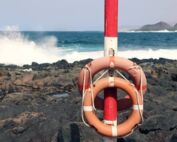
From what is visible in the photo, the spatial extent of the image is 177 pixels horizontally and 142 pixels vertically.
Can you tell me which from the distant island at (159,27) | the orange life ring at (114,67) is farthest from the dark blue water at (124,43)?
the distant island at (159,27)

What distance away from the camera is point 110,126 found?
4922 millimetres

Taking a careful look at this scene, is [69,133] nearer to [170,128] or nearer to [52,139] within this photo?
[52,139]

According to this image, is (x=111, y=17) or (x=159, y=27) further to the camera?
(x=159, y=27)

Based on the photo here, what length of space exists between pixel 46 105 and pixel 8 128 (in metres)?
1.28

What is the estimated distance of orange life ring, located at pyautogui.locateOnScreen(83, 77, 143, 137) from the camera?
4.91 metres

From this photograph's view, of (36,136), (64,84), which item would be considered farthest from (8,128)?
(64,84)

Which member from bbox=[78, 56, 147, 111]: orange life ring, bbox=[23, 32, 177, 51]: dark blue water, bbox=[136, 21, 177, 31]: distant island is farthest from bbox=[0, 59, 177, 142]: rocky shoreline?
bbox=[136, 21, 177, 31]: distant island

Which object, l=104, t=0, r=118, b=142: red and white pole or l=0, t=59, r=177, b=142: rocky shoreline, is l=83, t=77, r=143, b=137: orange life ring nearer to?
l=104, t=0, r=118, b=142: red and white pole

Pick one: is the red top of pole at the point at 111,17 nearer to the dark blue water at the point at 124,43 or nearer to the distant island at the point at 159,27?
the dark blue water at the point at 124,43

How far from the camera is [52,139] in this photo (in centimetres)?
608

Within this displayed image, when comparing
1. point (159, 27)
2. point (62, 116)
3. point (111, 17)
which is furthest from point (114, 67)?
point (159, 27)

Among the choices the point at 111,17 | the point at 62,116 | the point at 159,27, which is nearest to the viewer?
the point at 111,17

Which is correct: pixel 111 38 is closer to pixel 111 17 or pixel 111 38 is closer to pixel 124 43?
pixel 111 17

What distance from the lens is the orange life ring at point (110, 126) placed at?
4910 mm
